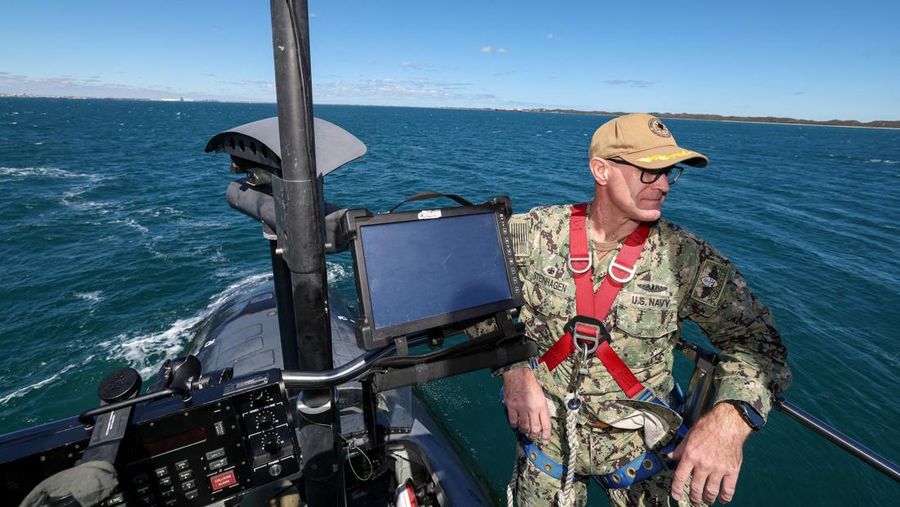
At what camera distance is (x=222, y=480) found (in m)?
1.76

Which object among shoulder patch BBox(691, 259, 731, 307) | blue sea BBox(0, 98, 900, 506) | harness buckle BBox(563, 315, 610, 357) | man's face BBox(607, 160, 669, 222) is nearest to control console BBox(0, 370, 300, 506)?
harness buckle BBox(563, 315, 610, 357)

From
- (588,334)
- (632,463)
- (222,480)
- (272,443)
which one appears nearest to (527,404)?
(588,334)

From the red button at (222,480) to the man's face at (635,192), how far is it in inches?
99.0

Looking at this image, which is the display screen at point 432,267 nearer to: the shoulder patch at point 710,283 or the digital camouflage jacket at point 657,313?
the digital camouflage jacket at point 657,313

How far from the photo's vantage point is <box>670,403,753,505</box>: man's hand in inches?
80.8

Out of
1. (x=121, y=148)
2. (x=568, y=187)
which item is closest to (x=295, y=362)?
(x=568, y=187)

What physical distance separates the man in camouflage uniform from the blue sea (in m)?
4.31

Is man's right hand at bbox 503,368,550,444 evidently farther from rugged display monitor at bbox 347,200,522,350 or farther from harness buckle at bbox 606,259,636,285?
harness buckle at bbox 606,259,636,285

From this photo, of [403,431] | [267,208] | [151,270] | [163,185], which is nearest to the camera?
[267,208]

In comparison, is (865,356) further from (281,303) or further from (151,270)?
(151,270)

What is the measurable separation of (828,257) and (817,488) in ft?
52.2

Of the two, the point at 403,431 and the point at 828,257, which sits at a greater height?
the point at 403,431

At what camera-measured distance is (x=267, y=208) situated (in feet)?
6.18

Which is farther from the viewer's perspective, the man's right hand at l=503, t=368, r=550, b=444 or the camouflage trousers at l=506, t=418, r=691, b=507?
the camouflage trousers at l=506, t=418, r=691, b=507
